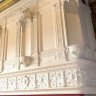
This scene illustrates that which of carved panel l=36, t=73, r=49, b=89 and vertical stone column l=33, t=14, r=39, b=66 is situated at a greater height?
vertical stone column l=33, t=14, r=39, b=66

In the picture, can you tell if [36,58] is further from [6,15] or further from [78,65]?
[6,15]

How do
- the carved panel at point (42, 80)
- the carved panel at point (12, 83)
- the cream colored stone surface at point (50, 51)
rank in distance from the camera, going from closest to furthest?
the cream colored stone surface at point (50, 51), the carved panel at point (42, 80), the carved panel at point (12, 83)

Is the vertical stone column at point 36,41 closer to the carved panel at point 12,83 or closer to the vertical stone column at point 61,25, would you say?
the vertical stone column at point 61,25

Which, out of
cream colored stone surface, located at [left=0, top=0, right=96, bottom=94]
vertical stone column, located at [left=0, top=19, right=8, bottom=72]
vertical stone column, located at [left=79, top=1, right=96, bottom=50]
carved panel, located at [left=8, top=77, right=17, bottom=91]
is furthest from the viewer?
vertical stone column, located at [left=0, top=19, right=8, bottom=72]

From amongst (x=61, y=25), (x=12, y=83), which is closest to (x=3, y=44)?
(x=12, y=83)

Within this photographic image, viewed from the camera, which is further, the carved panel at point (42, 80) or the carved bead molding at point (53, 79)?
the carved panel at point (42, 80)

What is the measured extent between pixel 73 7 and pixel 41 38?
54.4 inches

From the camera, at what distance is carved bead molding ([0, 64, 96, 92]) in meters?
4.18

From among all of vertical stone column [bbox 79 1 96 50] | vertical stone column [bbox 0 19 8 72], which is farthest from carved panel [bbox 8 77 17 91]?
vertical stone column [bbox 79 1 96 50]

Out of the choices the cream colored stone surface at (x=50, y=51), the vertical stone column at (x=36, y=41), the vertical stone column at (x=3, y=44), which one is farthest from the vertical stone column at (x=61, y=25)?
the vertical stone column at (x=3, y=44)

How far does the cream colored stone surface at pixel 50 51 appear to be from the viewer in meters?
4.32

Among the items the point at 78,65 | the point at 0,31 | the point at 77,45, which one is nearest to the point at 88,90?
the point at 78,65

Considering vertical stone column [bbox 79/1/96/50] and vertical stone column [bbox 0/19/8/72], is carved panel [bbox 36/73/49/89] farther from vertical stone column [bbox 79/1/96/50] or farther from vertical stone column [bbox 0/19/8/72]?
vertical stone column [bbox 0/19/8/72]

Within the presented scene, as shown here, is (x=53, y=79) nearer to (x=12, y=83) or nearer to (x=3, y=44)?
(x=12, y=83)
